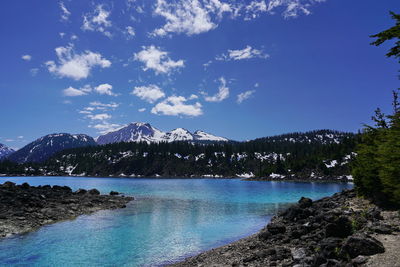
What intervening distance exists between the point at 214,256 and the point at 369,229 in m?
13.0

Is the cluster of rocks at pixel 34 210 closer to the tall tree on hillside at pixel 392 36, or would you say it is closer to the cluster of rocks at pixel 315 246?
Answer: the cluster of rocks at pixel 315 246

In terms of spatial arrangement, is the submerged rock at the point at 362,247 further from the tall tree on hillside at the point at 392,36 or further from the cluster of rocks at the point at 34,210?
the cluster of rocks at the point at 34,210

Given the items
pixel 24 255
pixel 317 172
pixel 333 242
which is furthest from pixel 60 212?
pixel 317 172

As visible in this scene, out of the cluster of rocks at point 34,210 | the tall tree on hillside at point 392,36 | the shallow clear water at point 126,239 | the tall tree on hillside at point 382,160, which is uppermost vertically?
the tall tree on hillside at point 392,36

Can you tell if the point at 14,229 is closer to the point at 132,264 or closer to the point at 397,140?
the point at 132,264

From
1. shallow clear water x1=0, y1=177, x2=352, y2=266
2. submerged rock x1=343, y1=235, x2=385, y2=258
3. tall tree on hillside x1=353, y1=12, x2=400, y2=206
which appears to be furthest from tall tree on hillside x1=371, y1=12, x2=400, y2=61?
shallow clear water x1=0, y1=177, x2=352, y2=266

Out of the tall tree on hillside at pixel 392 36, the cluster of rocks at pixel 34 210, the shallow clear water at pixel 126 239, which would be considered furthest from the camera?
the cluster of rocks at pixel 34 210

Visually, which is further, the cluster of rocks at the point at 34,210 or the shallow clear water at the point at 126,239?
the cluster of rocks at the point at 34,210

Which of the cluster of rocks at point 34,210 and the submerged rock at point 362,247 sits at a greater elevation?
the submerged rock at point 362,247

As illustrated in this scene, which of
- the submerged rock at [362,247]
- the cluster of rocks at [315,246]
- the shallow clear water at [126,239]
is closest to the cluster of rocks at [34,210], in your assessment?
the shallow clear water at [126,239]

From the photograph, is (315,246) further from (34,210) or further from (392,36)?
(34,210)

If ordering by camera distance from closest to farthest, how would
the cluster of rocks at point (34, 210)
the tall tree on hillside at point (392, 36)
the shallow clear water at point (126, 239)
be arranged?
the tall tree on hillside at point (392, 36)
the shallow clear water at point (126, 239)
the cluster of rocks at point (34, 210)

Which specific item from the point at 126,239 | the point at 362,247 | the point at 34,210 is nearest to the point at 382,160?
the point at 362,247

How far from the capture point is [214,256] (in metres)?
25.2
